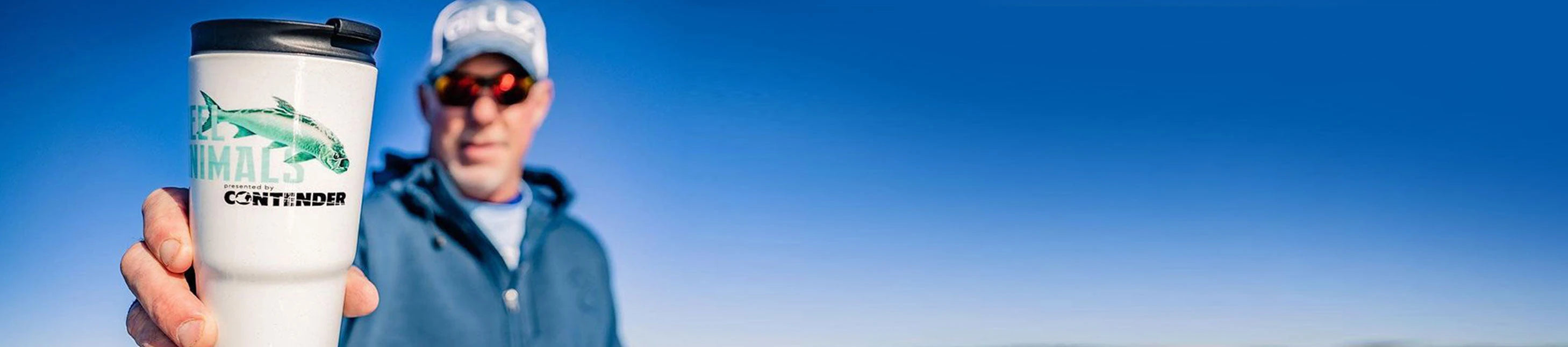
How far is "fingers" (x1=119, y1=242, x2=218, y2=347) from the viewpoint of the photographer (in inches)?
56.6

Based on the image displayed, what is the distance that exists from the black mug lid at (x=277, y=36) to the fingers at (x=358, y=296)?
1.38 ft

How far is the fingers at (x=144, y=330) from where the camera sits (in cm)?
157

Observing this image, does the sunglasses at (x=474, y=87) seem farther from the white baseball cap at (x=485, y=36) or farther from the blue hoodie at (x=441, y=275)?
the blue hoodie at (x=441, y=275)

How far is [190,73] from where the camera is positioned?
1413mm

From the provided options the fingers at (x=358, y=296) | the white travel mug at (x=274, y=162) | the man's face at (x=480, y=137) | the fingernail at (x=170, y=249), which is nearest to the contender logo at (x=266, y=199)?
the white travel mug at (x=274, y=162)

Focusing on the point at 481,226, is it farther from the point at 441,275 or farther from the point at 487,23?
the point at 487,23

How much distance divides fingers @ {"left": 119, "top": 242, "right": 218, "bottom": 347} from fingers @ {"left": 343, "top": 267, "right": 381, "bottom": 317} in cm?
22

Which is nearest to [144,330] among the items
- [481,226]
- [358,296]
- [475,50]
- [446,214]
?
[358,296]

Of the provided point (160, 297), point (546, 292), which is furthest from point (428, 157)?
point (160, 297)

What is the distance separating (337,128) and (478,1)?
7.07 ft

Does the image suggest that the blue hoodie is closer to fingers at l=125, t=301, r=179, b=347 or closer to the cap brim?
the cap brim

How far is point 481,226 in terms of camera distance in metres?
3.15

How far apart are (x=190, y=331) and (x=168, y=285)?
127 millimetres

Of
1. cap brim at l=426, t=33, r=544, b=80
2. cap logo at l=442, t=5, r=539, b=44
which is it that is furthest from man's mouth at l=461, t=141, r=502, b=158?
cap logo at l=442, t=5, r=539, b=44
